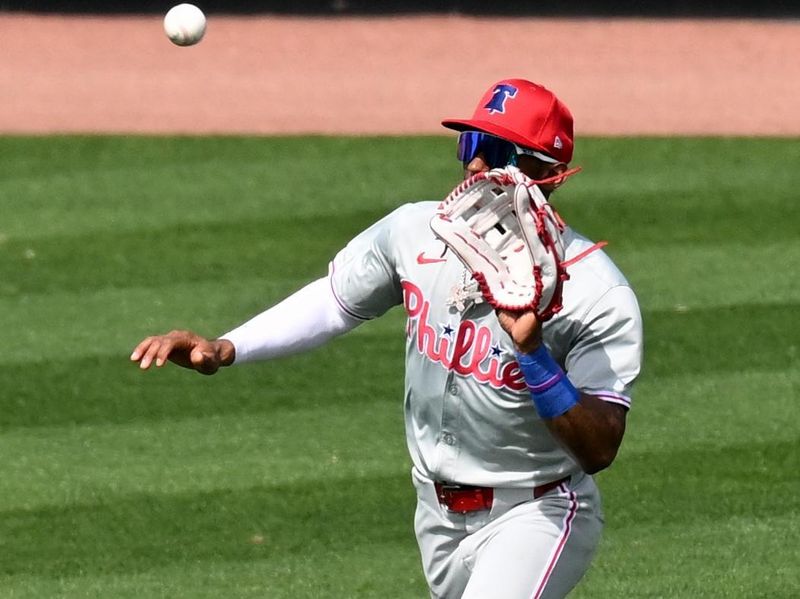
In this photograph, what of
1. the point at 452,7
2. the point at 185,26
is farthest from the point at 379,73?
the point at 185,26

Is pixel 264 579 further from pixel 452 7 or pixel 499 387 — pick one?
pixel 452 7

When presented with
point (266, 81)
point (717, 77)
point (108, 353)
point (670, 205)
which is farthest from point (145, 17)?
point (108, 353)

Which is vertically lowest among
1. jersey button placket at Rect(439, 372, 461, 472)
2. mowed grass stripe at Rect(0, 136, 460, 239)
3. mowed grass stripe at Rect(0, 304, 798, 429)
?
mowed grass stripe at Rect(0, 136, 460, 239)

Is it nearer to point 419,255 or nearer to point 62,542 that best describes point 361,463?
point 62,542

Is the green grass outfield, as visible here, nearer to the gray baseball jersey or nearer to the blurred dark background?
the gray baseball jersey

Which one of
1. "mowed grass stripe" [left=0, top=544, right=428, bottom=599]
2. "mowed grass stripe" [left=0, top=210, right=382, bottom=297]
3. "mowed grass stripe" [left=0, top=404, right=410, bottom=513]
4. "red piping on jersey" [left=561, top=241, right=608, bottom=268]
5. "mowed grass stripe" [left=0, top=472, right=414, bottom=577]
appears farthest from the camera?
"mowed grass stripe" [left=0, top=210, right=382, bottom=297]

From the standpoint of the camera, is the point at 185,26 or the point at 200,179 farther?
the point at 200,179

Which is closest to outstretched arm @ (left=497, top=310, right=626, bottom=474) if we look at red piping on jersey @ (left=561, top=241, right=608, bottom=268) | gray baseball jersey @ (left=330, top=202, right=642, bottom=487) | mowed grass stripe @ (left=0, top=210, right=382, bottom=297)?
gray baseball jersey @ (left=330, top=202, right=642, bottom=487)

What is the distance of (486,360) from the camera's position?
4117 millimetres

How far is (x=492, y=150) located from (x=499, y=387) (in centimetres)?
57

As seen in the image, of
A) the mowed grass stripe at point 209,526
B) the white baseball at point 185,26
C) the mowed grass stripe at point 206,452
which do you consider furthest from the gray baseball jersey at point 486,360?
the white baseball at point 185,26

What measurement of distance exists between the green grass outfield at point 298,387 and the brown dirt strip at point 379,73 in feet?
4.07

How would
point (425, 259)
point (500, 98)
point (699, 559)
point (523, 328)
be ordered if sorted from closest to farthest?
point (523, 328), point (500, 98), point (425, 259), point (699, 559)

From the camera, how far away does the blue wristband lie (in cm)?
378
